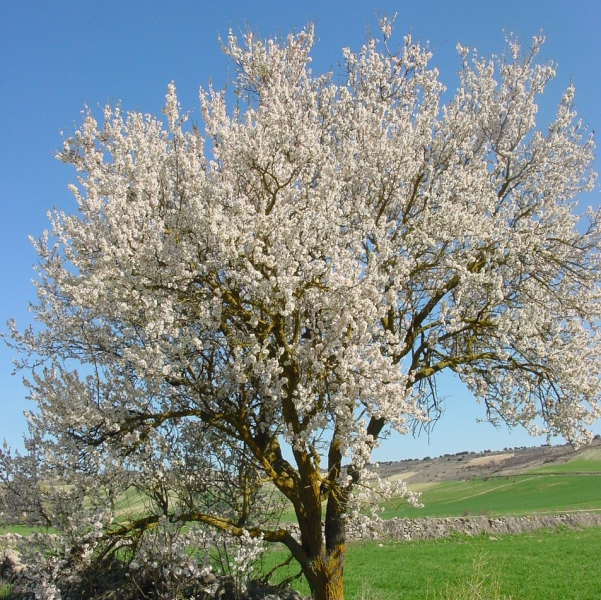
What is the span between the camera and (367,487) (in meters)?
7.54

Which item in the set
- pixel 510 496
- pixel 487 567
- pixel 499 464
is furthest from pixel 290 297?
pixel 499 464

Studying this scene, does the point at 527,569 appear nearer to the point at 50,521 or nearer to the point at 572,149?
the point at 572,149

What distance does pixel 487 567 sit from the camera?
16672mm

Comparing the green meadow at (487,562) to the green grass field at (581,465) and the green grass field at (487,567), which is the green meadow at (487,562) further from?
the green grass field at (581,465)

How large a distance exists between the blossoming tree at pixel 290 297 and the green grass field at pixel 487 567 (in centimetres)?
→ 312

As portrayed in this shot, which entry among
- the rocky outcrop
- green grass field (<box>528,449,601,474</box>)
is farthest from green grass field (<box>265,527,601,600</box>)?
green grass field (<box>528,449,601,474</box>)

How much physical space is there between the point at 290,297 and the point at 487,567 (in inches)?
560

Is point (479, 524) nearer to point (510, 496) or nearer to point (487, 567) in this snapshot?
point (487, 567)

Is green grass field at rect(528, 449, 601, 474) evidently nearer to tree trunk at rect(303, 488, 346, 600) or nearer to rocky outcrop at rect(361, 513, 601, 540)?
rocky outcrop at rect(361, 513, 601, 540)

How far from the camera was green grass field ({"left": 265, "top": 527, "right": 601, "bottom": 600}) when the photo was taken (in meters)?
12.6

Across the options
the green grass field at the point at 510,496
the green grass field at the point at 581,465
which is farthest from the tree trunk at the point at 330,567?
the green grass field at the point at 581,465

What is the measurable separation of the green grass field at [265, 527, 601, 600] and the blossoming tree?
3121mm

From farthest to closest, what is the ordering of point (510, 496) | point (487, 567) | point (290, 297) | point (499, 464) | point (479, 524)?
point (499, 464) → point (510, 496) → point (479, 524) → point (487, 567) → point (290, 297)

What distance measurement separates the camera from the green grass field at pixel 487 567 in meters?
12.6
